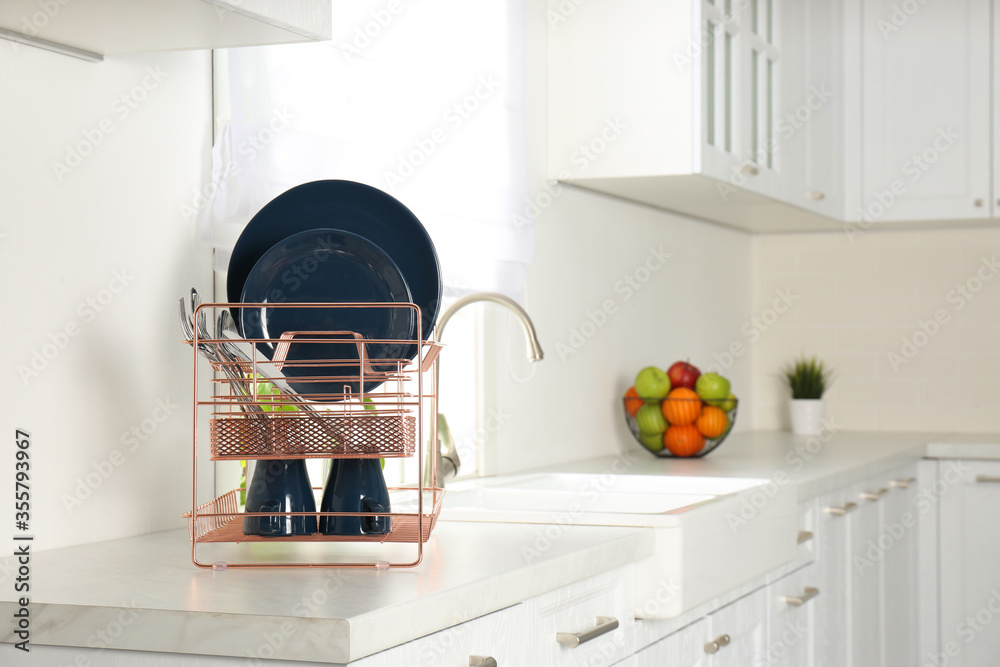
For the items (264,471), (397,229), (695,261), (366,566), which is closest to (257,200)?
(397,229)

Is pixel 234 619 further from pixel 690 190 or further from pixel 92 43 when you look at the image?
pixel 690 190

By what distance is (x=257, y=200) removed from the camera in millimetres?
1514

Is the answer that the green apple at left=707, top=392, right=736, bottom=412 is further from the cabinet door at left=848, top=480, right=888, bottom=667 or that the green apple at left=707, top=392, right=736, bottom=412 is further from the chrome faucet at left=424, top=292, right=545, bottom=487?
the chrome faucet at left=424, top=292, right=545, bottom=487

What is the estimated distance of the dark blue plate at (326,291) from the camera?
4.10 ft

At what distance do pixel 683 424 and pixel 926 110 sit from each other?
4.63 feet

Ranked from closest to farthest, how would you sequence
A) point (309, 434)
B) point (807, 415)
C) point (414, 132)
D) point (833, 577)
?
point (309, 434) < point (414, 132) < point (833, 577) < point (807, 415)

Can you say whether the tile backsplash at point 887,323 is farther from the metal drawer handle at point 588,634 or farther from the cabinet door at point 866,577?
the metal drawer handle at point 588,634

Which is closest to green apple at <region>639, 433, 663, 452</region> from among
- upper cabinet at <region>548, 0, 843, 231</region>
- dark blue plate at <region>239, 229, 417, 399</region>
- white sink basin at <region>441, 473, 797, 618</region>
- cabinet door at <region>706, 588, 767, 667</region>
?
white sink basin at <region>441, 473, 797, 618</region>

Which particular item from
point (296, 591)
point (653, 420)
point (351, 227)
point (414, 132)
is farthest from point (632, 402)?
point (296, 591)

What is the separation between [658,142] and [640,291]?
0.59 m

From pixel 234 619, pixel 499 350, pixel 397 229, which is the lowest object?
pixel 234 619

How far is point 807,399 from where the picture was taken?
3402 millimetres

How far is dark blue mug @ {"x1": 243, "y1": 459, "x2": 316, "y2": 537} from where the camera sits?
1179 millimetres

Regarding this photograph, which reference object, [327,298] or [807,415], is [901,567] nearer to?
[807,415]
